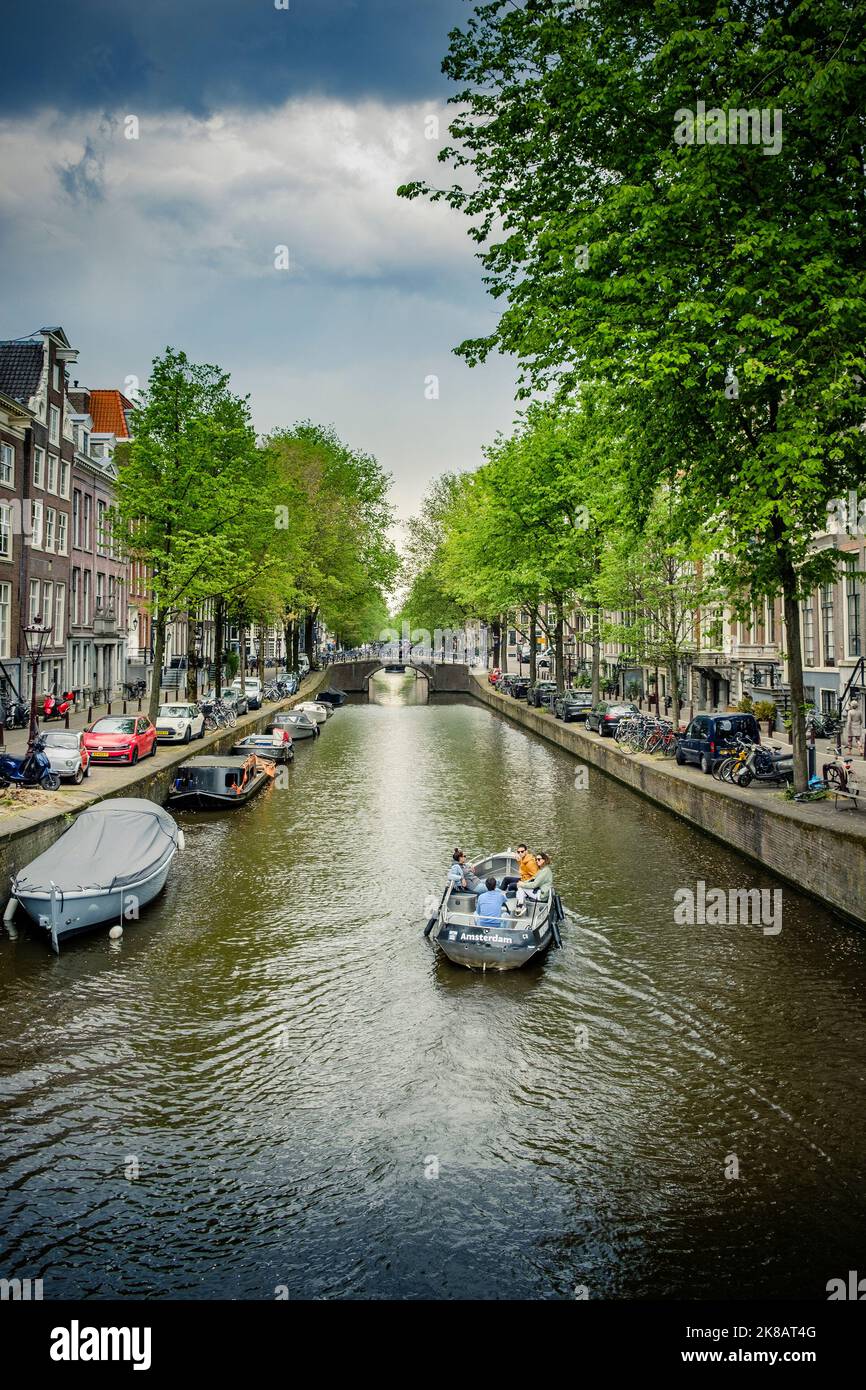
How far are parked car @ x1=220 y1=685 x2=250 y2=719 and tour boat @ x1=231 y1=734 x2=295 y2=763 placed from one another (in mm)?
7384

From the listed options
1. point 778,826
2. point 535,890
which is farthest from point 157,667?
point 778,826

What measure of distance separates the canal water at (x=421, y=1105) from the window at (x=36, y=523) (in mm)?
26302

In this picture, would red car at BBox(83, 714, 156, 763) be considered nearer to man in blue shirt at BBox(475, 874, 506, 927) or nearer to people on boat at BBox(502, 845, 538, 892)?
people on boat at BBox(502, 845, 538, 892)

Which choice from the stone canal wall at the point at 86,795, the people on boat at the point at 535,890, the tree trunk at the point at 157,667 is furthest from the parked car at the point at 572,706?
the people on boat at the point at 535,890

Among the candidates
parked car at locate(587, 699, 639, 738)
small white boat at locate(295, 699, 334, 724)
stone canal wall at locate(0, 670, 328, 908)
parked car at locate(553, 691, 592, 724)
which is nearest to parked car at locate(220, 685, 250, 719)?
small white boat at locate(295, 699, 334, 724)

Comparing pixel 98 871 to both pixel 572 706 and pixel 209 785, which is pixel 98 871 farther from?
pixel 572 706

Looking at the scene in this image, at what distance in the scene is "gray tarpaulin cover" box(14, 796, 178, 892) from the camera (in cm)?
1670

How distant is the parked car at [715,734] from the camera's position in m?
27.6

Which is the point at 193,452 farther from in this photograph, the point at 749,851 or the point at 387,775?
the point at 749,851

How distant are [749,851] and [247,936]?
446 inches

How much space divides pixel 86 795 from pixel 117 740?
22.5 ft

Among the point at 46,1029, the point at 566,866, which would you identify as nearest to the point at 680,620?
the point at 566,866
